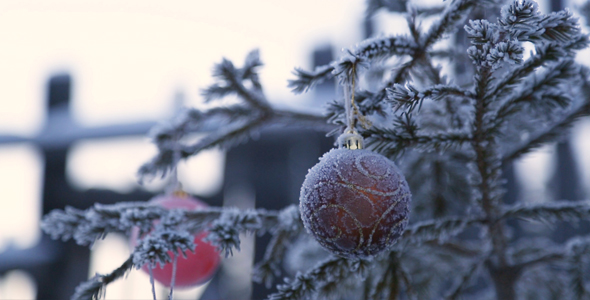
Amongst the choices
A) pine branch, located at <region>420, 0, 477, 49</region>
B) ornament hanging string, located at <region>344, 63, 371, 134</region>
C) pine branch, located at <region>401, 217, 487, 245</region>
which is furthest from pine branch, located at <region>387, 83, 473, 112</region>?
pine branch, located at <region>401, 217, 487, 245</region>

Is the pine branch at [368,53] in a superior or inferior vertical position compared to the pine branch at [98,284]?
superior

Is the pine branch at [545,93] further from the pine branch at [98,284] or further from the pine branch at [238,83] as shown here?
the pine branch at [98,284]

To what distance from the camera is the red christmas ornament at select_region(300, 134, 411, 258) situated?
0.89m

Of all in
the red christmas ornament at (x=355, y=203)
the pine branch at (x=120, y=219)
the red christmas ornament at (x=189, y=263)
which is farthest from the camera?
the red christmas ornament at (x=189, y=263)

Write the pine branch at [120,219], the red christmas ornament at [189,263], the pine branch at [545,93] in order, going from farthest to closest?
the red christmas ornament at [189,263] < the pine branch at [120,219] < the pine branch at [545,93]

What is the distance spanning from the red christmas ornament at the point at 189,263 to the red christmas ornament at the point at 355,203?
2.13 feet

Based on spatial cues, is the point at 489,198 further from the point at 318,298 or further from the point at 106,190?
the point at 106,190

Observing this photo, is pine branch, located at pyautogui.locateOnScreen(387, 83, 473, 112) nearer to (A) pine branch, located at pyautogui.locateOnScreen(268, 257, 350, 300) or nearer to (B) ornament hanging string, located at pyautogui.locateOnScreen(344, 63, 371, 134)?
(B) ornament hanging string, located at pyautogui.locateOnScreen(344, 63, 371, 134)

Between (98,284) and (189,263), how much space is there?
360mm

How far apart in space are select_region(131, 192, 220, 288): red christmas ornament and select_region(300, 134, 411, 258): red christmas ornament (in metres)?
0.65

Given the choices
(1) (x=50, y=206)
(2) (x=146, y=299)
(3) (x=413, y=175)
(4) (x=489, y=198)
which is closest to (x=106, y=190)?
(1) (x=50, y=206)

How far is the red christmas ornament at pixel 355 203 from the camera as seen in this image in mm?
889

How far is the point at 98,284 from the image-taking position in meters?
1.16

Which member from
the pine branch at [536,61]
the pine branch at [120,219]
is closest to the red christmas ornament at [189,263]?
the pine branch at [120,219]
